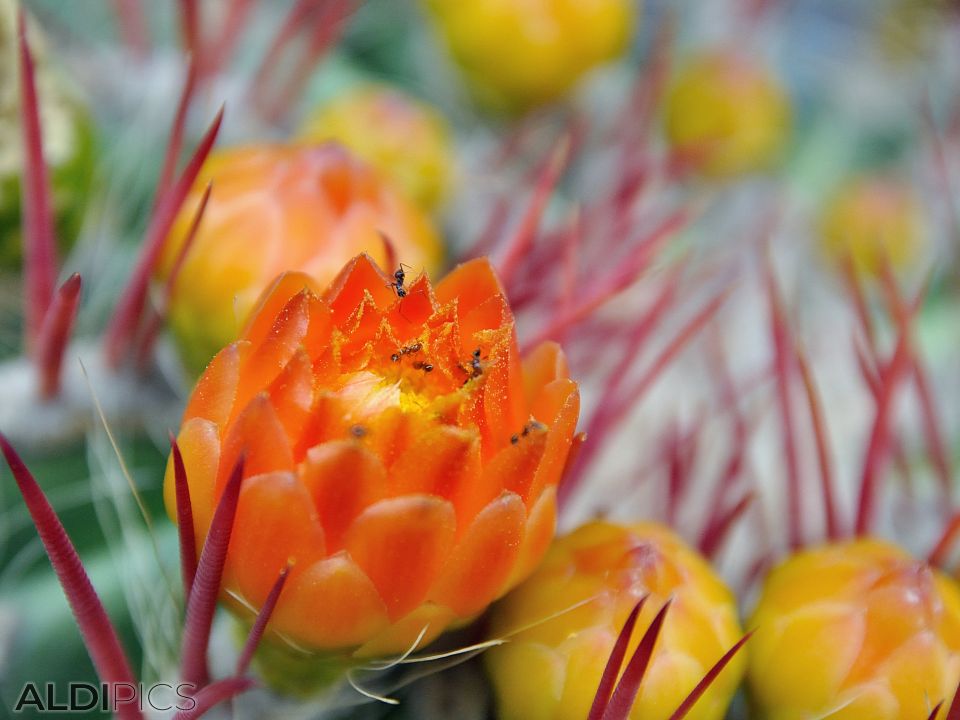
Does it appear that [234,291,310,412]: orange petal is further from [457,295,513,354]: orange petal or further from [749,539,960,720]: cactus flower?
[749,539,960,720]: cactus flower

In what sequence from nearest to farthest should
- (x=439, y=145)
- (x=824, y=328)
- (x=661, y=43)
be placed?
(x=439, y=145) < (x=661, y=43) < (x=824, y=328)

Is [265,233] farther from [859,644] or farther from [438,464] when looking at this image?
[859,644]

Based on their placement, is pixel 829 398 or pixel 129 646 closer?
pixel 129 646

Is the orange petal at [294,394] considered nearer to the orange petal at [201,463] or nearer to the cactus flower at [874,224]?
the orange petal at [201,463]

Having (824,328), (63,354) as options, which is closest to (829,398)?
(824,328)

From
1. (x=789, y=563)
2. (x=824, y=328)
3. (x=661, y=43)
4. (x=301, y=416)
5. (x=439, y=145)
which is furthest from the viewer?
(x=824, y=328)

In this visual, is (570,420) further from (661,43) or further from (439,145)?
(661,43)

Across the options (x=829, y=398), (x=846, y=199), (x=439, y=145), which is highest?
(x=439, y=145)
